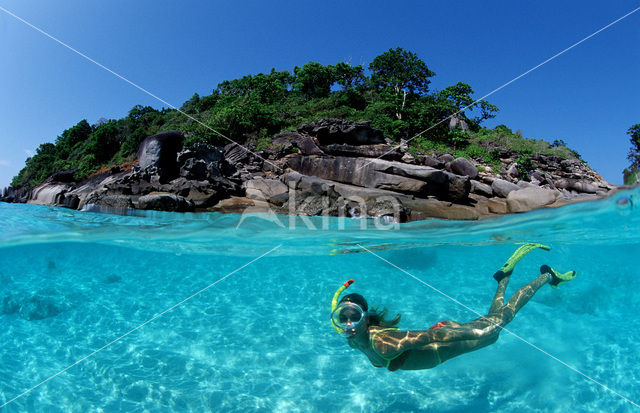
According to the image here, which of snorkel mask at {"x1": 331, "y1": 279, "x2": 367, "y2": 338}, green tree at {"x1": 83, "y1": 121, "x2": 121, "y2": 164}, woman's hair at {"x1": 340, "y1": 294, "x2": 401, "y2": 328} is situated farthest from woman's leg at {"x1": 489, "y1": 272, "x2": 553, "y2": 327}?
green tree at {"x1": 83, "y1": 121, "x2": 121, "y2": 164}

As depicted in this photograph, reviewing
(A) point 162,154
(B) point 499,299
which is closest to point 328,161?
(A) point 162,154

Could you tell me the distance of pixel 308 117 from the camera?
29.7 metres

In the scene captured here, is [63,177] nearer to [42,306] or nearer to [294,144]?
[294,144]

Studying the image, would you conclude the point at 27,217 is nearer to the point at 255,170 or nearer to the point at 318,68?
the point at 255,170

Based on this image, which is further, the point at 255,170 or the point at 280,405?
the point at 255,170

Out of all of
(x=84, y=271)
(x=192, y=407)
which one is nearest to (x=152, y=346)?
(x=192, y=407)

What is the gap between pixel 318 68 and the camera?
37938 millimetres

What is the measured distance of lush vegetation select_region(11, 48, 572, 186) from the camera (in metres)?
25.6

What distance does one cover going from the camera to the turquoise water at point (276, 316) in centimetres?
629

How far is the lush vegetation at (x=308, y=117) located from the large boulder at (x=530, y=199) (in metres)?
10.4

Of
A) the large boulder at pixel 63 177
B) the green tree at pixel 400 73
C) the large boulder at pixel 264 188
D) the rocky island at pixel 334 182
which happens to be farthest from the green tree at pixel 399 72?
the large boulder at pixel 63 177

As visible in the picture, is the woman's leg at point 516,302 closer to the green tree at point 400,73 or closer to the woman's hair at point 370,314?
the woman's hair at point 370,314

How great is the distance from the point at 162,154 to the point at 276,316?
14.0 m

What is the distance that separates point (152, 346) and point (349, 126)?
656 inches
